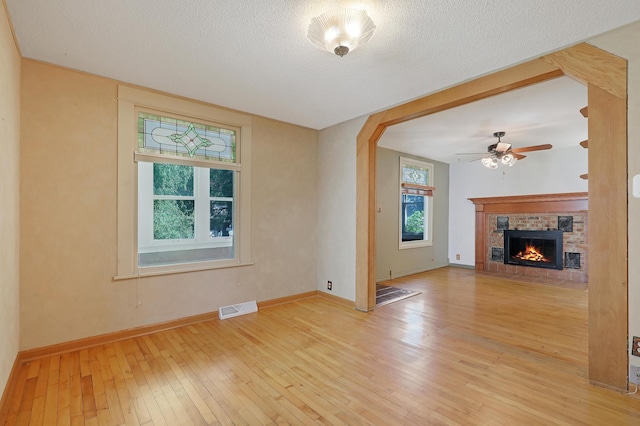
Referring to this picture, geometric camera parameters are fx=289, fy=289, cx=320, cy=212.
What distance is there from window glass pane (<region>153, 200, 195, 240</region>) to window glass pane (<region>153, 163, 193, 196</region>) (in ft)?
0.40

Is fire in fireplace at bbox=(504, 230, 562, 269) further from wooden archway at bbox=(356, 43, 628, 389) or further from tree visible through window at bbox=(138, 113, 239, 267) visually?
tree visible through window at bbox=(138, 113, 239, 267)

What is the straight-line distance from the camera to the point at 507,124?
412 cm

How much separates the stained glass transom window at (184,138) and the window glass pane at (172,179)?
0.31 meters

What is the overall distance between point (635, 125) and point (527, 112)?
1.93 metres

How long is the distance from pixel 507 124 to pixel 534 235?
308 centimetres

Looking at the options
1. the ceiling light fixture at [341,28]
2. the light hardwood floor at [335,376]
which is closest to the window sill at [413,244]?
the light hardwood floor at [335,376]

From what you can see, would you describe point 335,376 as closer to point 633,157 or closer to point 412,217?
point 633,157

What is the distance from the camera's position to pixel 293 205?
166 inches

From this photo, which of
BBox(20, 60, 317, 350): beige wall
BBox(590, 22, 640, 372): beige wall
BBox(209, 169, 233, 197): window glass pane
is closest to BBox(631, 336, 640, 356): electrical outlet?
BBox(590, 22, 640, 372): beige wall

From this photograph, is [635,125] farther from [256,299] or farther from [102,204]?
[102,204]

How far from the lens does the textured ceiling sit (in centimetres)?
183

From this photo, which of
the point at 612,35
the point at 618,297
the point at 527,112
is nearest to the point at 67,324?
the point at 618,297

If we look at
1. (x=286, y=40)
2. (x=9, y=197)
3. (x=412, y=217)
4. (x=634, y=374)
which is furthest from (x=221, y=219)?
(x=412, y=217)

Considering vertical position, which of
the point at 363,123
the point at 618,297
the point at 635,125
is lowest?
the point at 618,297
